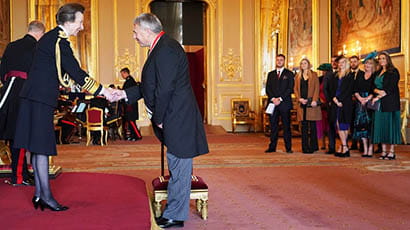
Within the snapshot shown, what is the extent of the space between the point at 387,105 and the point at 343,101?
631mm

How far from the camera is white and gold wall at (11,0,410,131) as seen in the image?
12.4 m

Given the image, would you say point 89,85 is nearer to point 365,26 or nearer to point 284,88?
point 284,88

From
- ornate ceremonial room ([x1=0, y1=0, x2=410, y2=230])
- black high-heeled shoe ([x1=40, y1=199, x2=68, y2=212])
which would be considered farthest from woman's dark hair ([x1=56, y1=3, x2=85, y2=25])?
black high-heeled shoe ([x1=40, y1=199, x2=68, y2=212])

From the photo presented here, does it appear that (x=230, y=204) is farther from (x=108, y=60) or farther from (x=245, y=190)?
(x=108, y=60)

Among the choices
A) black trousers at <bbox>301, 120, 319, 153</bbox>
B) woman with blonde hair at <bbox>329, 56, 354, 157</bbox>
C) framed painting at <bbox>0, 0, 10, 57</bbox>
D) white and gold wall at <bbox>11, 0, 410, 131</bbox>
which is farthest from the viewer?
white and gold wall at <bbox>11, 0, 410, 131</bbox>

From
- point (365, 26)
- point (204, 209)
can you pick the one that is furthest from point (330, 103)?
point (204, 209)

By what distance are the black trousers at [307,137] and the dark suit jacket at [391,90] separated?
4.20 ft

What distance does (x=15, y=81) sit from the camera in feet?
14.0

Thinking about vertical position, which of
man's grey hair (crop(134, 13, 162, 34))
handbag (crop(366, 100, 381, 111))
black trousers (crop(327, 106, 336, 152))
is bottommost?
black trousers (crop(327, 106, 336, 152))

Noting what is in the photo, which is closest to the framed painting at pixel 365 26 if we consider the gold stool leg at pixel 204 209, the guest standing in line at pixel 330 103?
the guest standing in line at pixel 330 103

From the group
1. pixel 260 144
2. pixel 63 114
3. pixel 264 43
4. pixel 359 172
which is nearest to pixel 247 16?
pixel 264 43

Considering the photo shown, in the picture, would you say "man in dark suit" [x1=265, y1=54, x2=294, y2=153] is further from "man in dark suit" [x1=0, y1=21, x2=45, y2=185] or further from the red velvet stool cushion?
"man in dark suit" [x1=0, y1=21, x2=45, y2=185]

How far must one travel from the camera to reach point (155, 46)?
3.13 metres

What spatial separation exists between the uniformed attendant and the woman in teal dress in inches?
190
